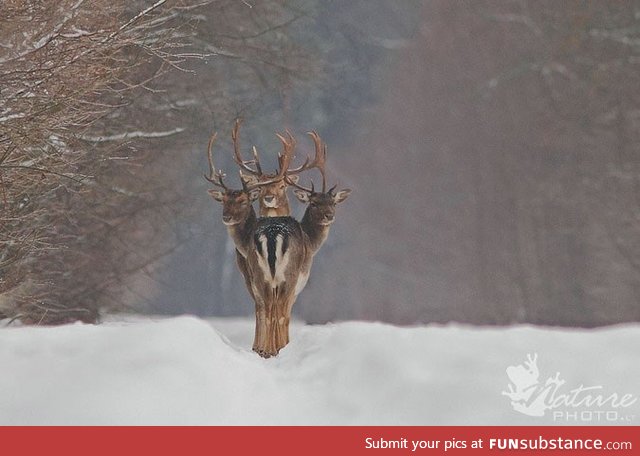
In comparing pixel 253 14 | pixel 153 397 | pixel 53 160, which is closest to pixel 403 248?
pixel 253 14

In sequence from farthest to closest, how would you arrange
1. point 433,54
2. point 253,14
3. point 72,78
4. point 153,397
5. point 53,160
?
point 433,54 < point 253,14 < point 53,160 < point 72,78 < point 153,397

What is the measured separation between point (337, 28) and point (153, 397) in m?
25.0

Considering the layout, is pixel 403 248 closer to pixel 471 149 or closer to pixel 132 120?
pixel 471 149

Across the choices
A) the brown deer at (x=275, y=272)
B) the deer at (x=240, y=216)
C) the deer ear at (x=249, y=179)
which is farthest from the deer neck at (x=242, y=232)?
the deer ear at (x=249, y=179)

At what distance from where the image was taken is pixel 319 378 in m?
10.8

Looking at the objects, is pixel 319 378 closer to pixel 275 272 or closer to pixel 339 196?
pixel 275 272

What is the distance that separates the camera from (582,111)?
1505 inches

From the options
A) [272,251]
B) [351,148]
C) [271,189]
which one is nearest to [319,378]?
[272,251]

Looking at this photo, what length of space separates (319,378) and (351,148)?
130 ft
